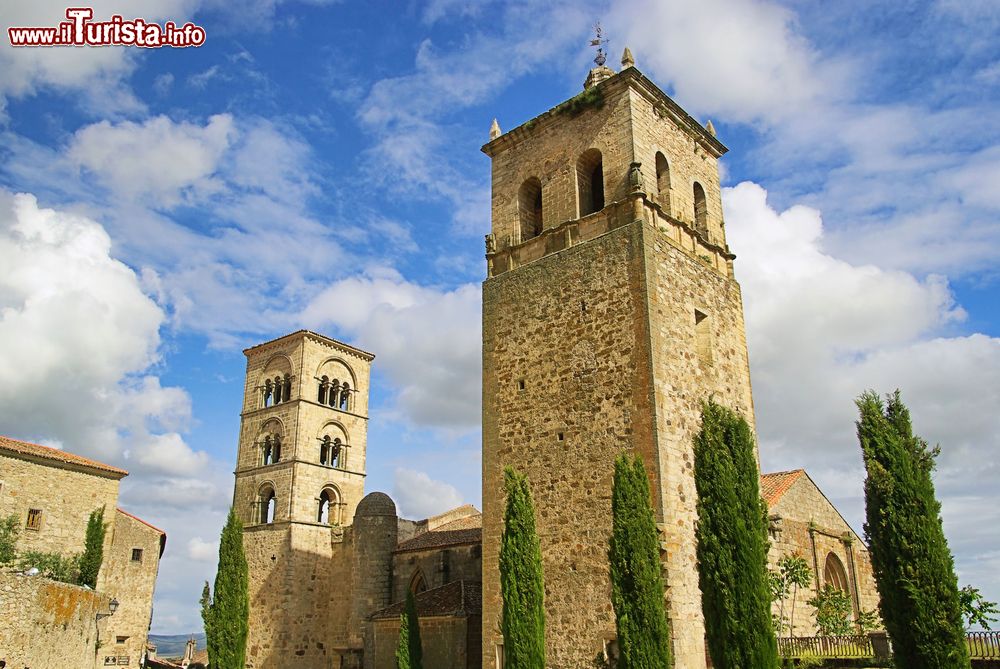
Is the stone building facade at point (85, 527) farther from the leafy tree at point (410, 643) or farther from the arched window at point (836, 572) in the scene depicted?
the arched window at point (836, 572)

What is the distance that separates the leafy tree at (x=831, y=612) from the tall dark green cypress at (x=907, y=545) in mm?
5025

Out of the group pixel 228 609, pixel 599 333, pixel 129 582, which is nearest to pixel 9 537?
pixel 129 582

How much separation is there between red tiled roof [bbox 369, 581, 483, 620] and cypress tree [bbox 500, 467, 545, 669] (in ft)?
19.6

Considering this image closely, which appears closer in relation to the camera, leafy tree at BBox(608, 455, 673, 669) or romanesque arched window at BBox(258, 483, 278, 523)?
leafy tree at BBox(608, 455, 673, 669)

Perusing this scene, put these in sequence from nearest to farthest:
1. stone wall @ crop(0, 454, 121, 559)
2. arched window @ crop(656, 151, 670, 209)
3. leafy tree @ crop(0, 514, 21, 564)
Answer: arched window @ crop(656, 151, 670, 209) → leafy tree @ crop(0, 514, 21, 564) → stone wall @ crop(0, 454, 121, 559)

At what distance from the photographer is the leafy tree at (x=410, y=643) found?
69.4ft

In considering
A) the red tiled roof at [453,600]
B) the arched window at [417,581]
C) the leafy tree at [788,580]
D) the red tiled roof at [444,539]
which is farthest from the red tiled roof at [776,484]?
the arched window at [417,581]

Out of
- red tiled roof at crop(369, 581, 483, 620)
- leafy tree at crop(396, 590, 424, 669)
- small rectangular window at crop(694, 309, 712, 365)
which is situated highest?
small rectangular window at crop(694, 309, 712, 365)

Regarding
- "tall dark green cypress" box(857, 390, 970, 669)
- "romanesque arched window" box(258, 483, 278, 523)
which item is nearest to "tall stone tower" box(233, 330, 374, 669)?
"romanesque arched window" box(258, 483, 278, 523)

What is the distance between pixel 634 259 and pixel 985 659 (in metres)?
9.44

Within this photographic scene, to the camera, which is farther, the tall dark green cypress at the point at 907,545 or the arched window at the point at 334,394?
the arched window at the point at 334,394

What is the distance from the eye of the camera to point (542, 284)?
723 inches

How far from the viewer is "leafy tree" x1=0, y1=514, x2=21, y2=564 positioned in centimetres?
2730

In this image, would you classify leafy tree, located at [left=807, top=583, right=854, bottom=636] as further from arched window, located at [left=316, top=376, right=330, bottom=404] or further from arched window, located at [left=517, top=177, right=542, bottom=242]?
arched window, located at [left=316, top=376, right=330, bottom=404]
